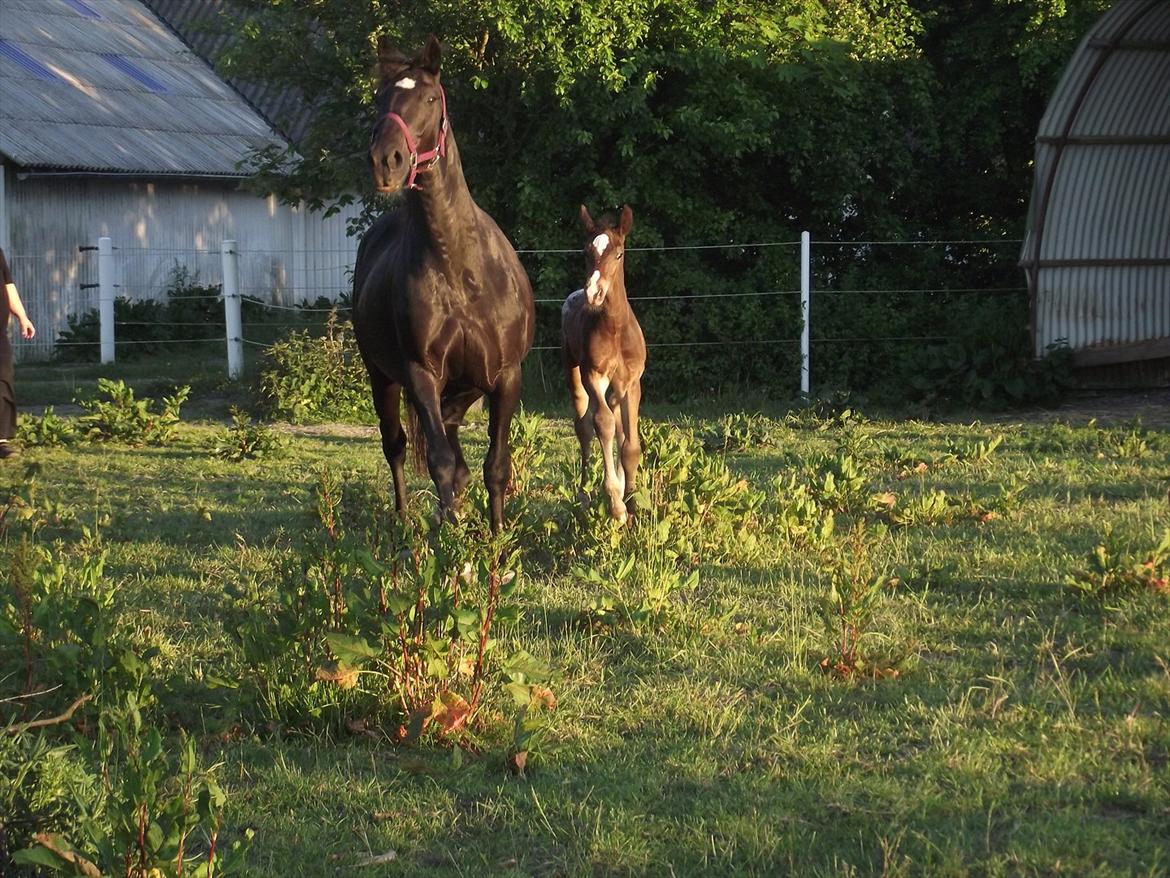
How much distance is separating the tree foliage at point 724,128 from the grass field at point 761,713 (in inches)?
300

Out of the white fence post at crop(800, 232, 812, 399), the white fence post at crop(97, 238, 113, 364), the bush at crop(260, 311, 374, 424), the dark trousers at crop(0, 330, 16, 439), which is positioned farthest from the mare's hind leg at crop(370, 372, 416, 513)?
the white fence post at crop(97, 238, 113, 364)

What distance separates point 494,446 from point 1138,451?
16.9 ft

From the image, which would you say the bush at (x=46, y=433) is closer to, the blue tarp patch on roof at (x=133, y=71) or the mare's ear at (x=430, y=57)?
the mare's ear at (x=430, y=57)

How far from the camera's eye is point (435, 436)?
7.31 metres

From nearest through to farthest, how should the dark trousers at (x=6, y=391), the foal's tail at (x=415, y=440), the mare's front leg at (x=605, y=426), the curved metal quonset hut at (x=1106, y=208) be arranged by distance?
the mare's front leg at (x=605, y=426) < the foal's tail at (x=415, y=440) < the dark trousers at (x=6, y=391) < the curved metal quonset hut at (x=1106, y=208)

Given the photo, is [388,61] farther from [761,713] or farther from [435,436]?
[761,713]

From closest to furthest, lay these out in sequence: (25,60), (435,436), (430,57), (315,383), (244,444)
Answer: (430,57) < (435,436) < (244,444) < (315,383) < (25,60)

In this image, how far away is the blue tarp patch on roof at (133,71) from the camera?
27797 millimetres

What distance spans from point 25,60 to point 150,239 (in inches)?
162

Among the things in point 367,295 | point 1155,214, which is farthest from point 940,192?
point 367,295

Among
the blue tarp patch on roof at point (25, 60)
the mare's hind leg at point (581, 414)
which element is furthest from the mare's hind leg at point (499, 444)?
the blue tarp patch on roof at point (25, 60)

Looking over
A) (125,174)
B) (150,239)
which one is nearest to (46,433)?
(125,174)

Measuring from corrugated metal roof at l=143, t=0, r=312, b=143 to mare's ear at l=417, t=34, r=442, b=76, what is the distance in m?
19.9

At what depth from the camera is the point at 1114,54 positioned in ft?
47.5
